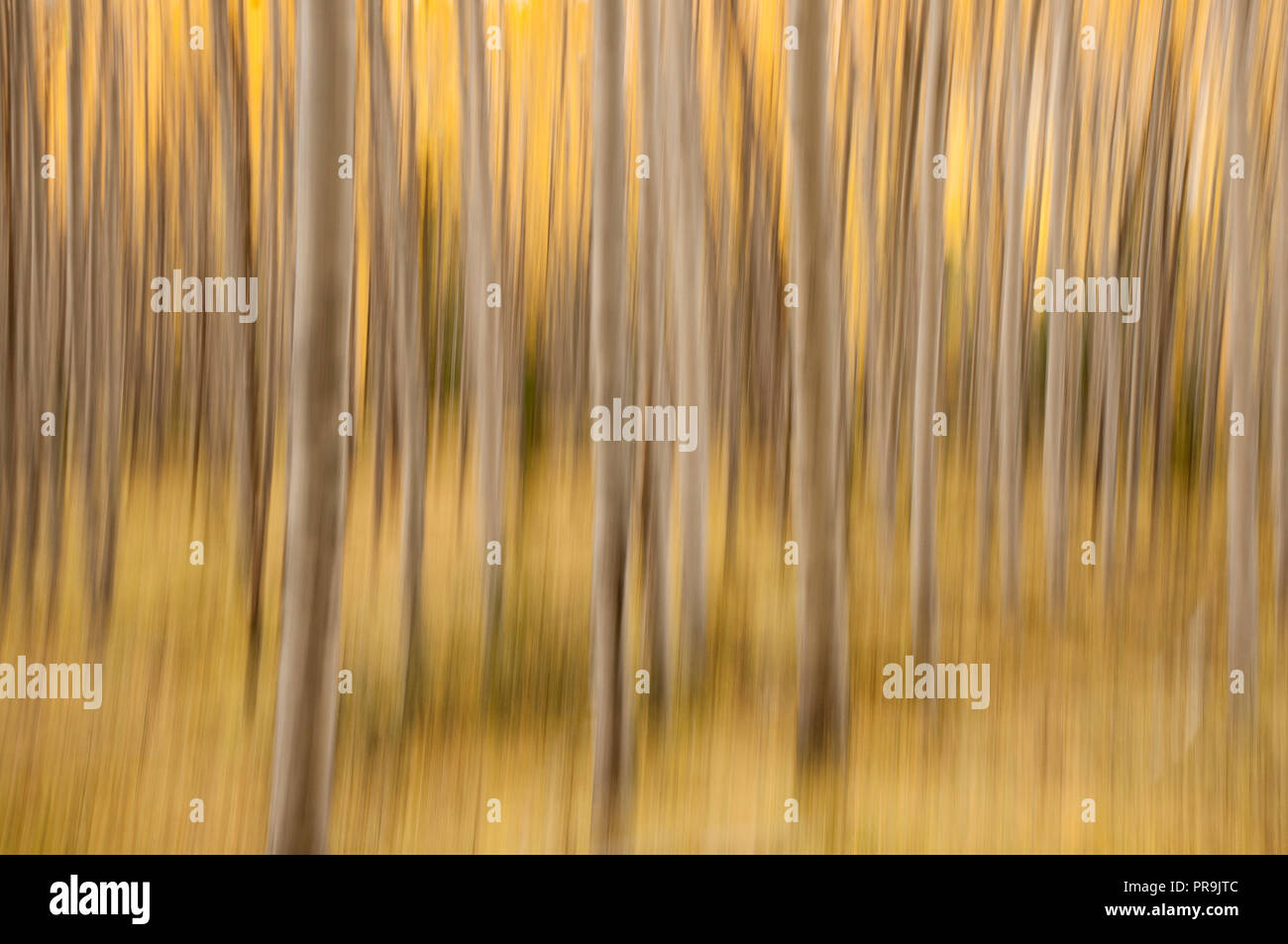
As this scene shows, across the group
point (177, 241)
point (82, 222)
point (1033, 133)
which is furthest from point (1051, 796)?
point (82, 222)

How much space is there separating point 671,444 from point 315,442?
80 centimetres

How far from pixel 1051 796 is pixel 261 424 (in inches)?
79.6

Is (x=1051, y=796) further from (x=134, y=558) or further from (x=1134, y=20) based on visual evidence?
(x=134, y=558)

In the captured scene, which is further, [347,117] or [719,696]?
[719,696]

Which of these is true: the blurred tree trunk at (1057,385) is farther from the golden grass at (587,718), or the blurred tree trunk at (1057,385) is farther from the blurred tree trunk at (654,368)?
the blurred tree trunk at (654,368)

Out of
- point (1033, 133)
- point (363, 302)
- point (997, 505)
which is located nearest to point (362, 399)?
point (363, 302)

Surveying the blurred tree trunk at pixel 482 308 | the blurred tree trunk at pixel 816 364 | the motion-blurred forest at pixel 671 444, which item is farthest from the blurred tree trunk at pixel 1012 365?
the blurred tree trunk at pixel 482 308

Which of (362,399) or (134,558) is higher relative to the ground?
(362,399)

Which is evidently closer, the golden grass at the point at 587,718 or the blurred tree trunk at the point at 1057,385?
the golden grass at the point at 587,718

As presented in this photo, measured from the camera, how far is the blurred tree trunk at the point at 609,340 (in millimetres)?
1856

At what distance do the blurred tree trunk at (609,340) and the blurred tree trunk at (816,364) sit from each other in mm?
415

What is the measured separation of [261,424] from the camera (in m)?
1.84

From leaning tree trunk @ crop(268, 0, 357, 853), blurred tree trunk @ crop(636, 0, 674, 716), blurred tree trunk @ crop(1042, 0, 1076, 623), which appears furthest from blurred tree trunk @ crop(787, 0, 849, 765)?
leaning tree trunk @ crop(268, 0, 357, 853)

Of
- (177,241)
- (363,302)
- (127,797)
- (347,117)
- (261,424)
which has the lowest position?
(127,797)
